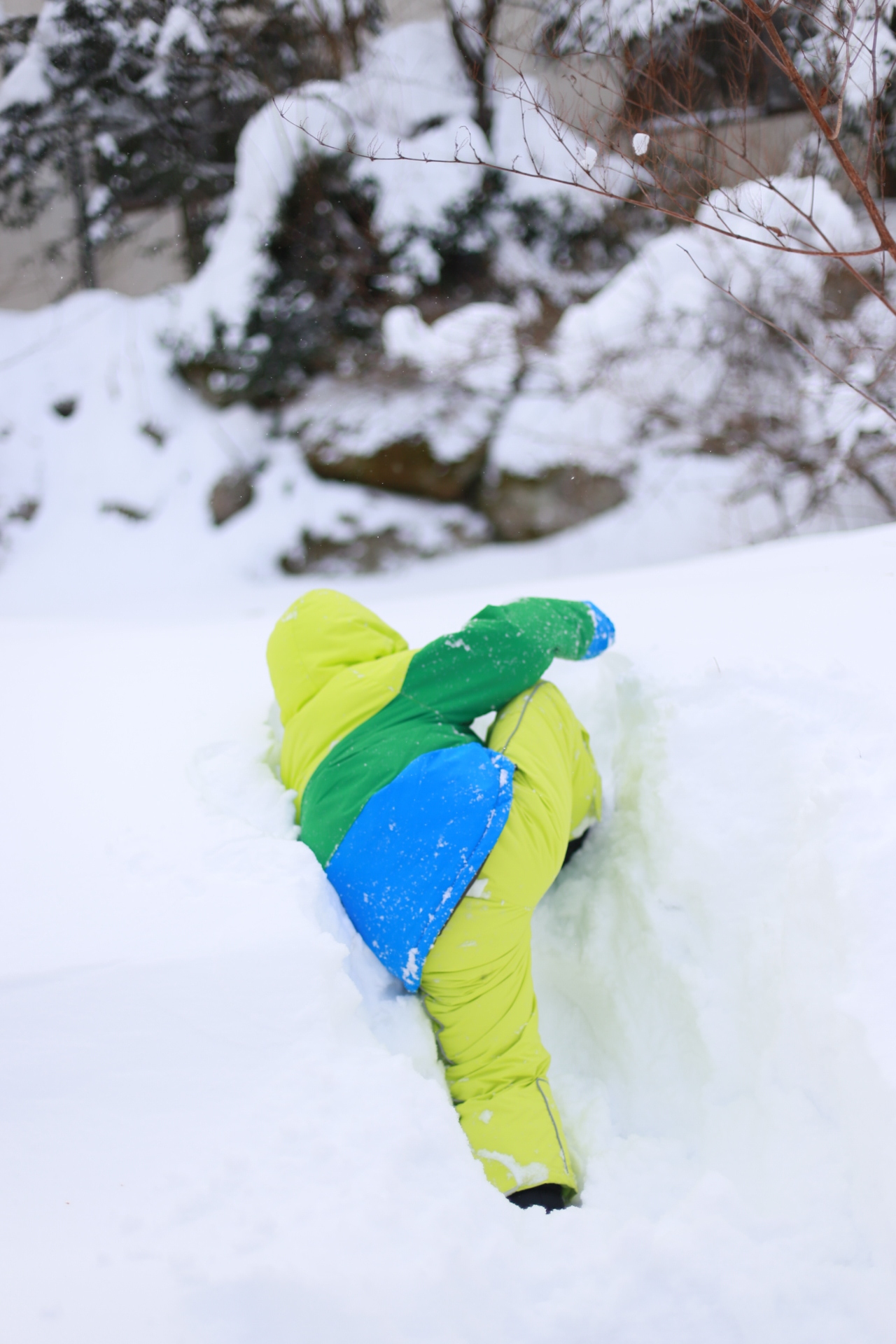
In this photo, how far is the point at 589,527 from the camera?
180 inches

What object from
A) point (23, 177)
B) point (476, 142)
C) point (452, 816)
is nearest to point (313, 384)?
point (476, 142)

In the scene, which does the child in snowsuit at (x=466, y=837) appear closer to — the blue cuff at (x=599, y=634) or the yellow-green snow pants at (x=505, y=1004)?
the yellow-green snow pants at (x=505, y=1004)

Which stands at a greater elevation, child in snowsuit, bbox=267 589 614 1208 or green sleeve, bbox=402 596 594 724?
green sleeve, bbox=402 596 594 724

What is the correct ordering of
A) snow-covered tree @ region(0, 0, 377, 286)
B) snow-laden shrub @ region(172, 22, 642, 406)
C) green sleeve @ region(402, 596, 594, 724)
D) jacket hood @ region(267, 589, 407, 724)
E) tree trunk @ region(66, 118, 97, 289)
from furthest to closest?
tree trunk @ region(66, 118, 97, 289)
snow-covered tree @ region(0, 0, 377, 286)
snow-laden shrub @ region(172, 22, 642, 406)
jacket hood @ region(267, 589, 407, 724)
green sleeve @ region(402, 596, 594, 724)

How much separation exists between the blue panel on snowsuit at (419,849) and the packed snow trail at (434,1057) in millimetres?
55

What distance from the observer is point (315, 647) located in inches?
55.5

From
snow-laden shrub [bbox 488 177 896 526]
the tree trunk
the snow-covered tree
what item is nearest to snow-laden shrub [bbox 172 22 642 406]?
the snow-covered tree

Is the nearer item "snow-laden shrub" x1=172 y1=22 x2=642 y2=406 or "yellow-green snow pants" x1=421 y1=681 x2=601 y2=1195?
"yellow-green snow pants" x1=421 y1=681 x2=601 y2=1195

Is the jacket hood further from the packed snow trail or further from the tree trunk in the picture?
the tree trunk

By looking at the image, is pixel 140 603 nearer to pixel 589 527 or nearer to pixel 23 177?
pixel 589 527

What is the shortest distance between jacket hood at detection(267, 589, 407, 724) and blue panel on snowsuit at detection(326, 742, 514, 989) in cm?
35

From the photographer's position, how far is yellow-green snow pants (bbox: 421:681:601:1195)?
1041 millimetres

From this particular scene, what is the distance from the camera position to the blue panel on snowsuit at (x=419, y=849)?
1048 mm

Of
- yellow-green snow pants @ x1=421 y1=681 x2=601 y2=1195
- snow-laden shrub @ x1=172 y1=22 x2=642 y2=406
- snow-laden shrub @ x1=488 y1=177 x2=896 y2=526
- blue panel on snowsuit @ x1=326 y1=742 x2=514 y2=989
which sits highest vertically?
snow-laden shrub @ x1=172 y1=22 x2=642 y2=406
